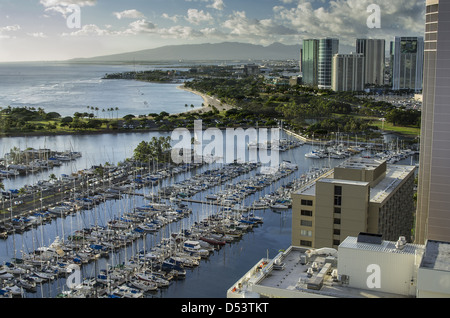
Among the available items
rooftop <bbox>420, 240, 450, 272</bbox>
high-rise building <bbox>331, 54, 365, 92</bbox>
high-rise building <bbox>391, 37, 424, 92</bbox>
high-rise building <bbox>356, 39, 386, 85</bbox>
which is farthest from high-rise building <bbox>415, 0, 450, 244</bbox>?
high-rise building <bbox>356, 39, 386, 85</bbox>

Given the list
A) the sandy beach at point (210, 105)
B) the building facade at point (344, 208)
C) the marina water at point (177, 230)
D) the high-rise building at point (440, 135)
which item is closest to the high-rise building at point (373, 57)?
the sandy beach at point (210, 105)

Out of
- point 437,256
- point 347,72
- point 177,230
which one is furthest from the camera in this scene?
point 347,72

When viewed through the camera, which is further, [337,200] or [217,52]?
[217,52]

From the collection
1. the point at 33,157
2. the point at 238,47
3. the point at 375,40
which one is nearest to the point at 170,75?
the point at 238,47

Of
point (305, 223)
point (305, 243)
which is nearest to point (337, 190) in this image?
point (305, 223)

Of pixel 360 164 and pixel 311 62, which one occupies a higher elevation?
pixel 311 62

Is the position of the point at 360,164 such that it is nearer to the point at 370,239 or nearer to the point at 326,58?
the point at 370,239
